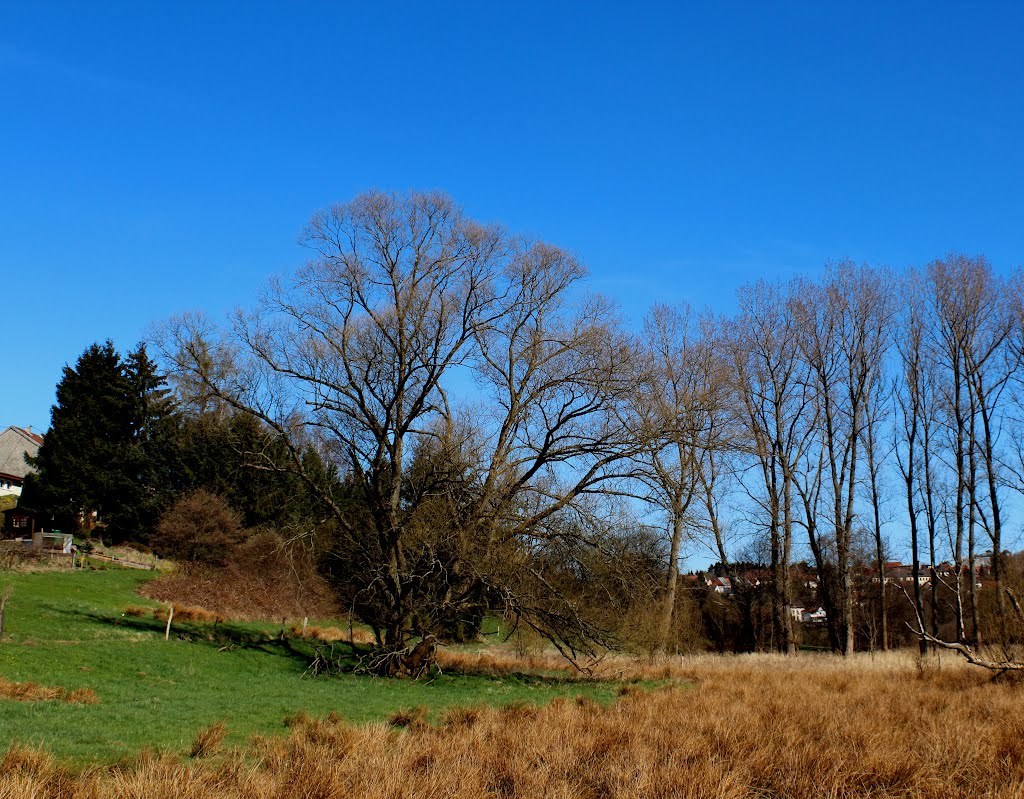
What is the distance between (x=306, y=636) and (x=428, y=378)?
12012 millimetres

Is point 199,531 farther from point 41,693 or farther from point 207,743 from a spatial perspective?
point 207,743

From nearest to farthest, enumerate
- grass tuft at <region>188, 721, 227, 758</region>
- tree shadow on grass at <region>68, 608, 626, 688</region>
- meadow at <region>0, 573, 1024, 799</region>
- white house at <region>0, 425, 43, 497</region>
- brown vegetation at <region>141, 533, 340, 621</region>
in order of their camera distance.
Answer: meadow at <region>0, 573, 1024, 799</region> < grass tuft at <region>188, 721, 227, 758</region> < tree shadow on grass at <region>68, 608, 626, 688</region> < brown vegetation at <region>141, 533, 340, 621</region> < white house at <region>0, 425, 43, 497</region>

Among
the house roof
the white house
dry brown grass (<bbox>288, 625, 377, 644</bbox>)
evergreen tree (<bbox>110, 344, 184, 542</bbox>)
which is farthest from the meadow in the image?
the house roof

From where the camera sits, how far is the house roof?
62406 mm

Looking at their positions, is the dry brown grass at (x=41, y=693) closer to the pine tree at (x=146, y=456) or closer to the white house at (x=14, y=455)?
the pine tree at (x=146, y=456)

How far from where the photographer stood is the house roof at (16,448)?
62.4 meters

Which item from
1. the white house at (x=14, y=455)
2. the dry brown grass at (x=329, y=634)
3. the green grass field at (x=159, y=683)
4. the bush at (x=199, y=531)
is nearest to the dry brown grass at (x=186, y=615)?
the green grass field at (x=159, y=683)

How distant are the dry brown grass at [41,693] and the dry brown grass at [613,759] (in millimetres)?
4405

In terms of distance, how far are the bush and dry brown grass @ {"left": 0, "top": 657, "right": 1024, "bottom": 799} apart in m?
29.9

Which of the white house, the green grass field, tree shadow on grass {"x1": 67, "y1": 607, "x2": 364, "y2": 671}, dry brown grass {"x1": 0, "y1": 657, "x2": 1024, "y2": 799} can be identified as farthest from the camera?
the white house

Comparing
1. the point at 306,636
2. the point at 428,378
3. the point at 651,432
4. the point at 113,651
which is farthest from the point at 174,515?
the point at 651,432

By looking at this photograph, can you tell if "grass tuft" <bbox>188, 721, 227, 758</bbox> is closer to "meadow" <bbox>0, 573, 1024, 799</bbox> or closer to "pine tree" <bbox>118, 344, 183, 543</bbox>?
"meadow" <bbox>0, 573, 1024, 799</bbox>

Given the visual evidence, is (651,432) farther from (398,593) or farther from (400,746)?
(400,746)

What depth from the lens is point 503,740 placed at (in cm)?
884
